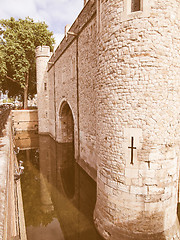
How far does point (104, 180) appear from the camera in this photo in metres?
4.66

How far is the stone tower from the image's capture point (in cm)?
369

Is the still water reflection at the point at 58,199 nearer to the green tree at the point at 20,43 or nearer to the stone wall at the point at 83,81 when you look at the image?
the stone wall at the point at 83,81

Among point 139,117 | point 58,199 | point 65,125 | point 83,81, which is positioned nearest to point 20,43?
point 65,125

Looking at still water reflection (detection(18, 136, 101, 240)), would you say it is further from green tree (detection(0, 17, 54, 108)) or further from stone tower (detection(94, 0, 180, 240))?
green tree (detection(0, 17, 54, 108))

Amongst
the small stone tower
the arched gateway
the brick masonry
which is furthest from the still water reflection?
the small stone tower

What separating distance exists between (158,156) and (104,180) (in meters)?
1.71

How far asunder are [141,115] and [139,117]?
67 millimetres

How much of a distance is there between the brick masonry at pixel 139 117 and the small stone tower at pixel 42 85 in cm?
1462

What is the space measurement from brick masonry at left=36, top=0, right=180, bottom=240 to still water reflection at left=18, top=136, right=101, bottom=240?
3.37 feet

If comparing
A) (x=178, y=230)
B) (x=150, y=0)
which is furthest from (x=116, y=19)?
(x=178, y=230)

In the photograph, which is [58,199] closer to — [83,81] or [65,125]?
[83,81]

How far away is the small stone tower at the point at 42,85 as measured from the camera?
17578 mm

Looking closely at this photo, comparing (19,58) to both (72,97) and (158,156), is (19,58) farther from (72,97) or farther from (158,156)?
(158,156)

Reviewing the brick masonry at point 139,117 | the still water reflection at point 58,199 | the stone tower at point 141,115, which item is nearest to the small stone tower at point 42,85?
the still water reflection at point 58,199
